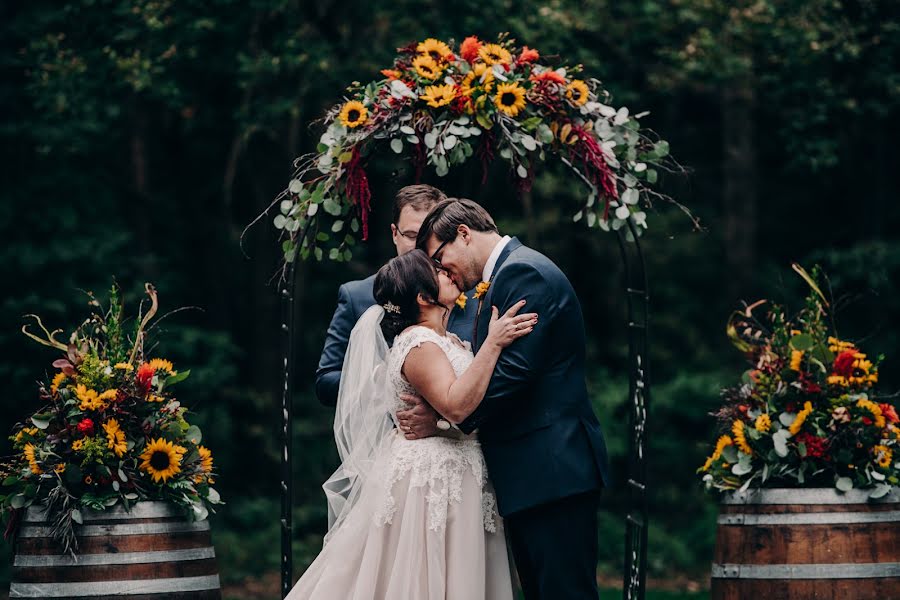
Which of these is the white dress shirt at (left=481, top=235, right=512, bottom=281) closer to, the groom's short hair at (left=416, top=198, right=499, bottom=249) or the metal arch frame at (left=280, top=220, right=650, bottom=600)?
the groom's short hair at (left=416, top=198, right=499, bottom=249)

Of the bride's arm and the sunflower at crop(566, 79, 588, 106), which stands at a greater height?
the sunflower at crop(566, 79, 588, 106)

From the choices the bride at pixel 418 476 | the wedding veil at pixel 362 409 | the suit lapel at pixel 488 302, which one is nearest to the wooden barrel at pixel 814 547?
the bride at pixel 418 476

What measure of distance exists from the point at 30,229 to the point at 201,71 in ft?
6.78

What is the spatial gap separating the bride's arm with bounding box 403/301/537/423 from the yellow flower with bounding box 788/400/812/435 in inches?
51.7

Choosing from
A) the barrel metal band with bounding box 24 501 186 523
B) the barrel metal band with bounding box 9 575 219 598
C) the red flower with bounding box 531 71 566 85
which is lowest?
the barrel metal band with bounding box 9 575 219 598

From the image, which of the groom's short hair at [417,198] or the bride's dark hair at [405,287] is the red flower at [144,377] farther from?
the groom's short hair at [417,198]

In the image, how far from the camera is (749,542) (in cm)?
477

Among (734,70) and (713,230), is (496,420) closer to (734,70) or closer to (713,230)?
(734,70)

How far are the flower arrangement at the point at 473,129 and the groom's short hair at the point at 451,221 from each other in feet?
2.10

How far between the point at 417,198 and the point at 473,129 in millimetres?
467

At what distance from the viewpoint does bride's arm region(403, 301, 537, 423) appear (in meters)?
4.29

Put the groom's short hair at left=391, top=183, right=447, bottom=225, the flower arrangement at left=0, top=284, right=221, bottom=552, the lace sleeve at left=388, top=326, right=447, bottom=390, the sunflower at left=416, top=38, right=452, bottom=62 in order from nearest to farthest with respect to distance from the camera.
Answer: the lace sleeve at left=388, top=326, right=447, bottom=390
the flower arrangement at left=0, top=284, right=221, bottom=552
the sunflower at left=416, top=38, right=452, bottom=62
the groom's short hair at left=391, top=183, right=447, bottom=225

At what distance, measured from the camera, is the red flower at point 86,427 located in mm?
4691

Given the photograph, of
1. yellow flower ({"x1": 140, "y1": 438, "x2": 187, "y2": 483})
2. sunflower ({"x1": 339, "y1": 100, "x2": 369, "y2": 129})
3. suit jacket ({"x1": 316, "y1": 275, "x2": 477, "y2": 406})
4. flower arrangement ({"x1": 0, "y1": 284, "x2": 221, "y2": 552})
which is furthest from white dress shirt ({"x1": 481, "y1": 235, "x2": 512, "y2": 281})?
yellow flower ({"x1": 140, "y1": 438, "x2": 187, "y2": 483})
